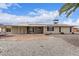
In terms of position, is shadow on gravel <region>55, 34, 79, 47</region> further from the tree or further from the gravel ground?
the tree

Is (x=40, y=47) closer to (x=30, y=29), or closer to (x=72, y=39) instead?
(x=72, y=39)

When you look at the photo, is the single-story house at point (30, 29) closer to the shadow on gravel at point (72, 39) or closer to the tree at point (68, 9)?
the shadow on gravel at point (72, 39)

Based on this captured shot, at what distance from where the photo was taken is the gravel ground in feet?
18.4

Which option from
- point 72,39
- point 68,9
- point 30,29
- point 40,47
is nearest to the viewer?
point 68,9

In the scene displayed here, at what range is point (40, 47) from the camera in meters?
6.16

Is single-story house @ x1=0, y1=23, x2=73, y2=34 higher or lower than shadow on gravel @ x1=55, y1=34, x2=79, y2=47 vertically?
higher

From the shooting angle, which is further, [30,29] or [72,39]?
[30,29]

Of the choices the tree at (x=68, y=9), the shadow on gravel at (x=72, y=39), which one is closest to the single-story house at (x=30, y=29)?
the shadow on gravel at (x=72, y=39)

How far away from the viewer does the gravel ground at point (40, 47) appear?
5.61 meters

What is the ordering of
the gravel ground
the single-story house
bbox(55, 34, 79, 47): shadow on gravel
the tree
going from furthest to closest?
the single-story house
bbox(55, 34, 79, 47): shadow on gravel
the gravel ground
the tree

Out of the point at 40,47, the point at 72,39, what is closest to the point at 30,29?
the point at 72,39

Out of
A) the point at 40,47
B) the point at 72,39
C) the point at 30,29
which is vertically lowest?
the point at 40,47

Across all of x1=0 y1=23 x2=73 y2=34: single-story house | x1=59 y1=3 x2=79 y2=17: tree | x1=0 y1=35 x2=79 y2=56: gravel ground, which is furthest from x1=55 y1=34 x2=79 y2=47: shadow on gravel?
x1=59 y1=3 x2=79 y2=17: tree

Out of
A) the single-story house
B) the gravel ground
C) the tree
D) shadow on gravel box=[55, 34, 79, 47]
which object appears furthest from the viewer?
the single-story house
